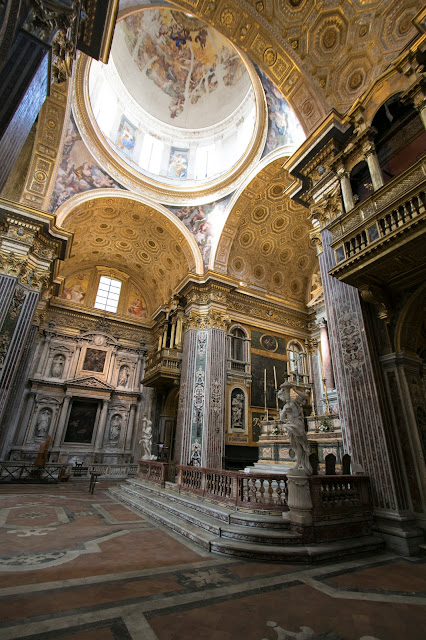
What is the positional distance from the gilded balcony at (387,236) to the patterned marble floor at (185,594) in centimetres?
476

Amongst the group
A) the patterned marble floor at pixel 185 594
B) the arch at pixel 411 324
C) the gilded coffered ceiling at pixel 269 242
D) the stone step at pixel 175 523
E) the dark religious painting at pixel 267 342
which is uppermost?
the gilded coffered ceiling at pixel 269 242

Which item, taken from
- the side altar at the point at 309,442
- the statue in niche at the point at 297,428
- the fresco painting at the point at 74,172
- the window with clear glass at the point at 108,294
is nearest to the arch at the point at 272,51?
the fresco painting at the point at 74,172

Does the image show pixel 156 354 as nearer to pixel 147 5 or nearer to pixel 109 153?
pixel 109 153

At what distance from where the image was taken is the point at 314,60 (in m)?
9.20

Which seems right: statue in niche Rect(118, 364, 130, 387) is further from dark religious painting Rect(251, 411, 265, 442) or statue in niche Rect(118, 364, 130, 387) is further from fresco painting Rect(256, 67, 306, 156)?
fresco painting Rect(256, 67, 306, 156)

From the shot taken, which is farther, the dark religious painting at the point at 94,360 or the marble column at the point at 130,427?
the dark religious painting at the point at 94,360

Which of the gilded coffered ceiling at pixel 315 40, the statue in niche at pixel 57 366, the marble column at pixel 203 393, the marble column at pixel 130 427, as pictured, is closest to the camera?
the gilded coffered ceiling at pixel 315 40

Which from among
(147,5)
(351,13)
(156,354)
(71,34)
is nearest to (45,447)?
(156,354)

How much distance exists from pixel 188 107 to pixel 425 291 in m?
19.8

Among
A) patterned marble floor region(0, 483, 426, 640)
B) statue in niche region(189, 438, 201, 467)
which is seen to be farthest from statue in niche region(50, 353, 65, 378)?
patterned marble floor region(0, 483, 426, 640)

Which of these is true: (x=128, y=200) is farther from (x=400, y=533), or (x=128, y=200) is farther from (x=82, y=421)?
(x=400, y=533)

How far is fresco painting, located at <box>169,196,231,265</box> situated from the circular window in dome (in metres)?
0.78

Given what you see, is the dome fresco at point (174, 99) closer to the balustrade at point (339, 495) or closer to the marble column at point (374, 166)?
the marble column at point (374, 166)

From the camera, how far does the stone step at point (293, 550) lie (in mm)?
4426
